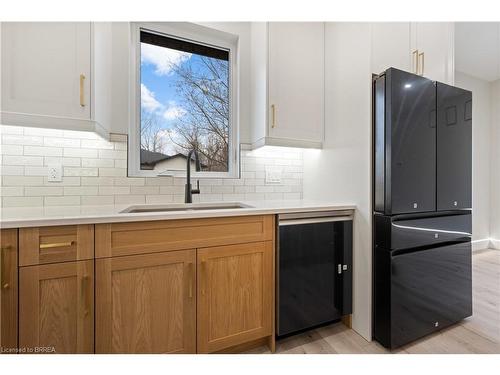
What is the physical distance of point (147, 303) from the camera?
3.57 ft

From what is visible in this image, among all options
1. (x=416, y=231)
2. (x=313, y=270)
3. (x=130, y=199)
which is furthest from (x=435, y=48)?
(x=130, y=199)

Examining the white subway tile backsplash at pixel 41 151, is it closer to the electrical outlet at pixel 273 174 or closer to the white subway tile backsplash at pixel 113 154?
the white subway tile backsplash at pixel 113 154

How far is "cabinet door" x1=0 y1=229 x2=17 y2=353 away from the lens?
889 millimetres

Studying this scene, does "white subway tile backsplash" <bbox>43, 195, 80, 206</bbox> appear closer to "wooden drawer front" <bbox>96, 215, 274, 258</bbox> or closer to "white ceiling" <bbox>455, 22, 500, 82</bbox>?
"wooden drawer front" <bbox>96, 215, 274, 258</bbox>

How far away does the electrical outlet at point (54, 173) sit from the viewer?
4.58ft

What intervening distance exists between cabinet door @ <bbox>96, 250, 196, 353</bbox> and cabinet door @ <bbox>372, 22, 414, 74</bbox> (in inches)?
64.7

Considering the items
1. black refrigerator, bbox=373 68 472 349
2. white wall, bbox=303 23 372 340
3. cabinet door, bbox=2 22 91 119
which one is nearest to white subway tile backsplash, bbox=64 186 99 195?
cabinet door, bbox=2 22 91 119

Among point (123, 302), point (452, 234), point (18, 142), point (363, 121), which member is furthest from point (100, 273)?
point (452, 234)

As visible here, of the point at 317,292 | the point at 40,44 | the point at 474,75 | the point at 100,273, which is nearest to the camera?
the point at 100,273

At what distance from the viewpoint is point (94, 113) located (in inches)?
48.4

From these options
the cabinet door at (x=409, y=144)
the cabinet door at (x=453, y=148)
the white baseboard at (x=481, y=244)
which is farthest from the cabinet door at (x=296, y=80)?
the white baseboard at (x=481, y=244)

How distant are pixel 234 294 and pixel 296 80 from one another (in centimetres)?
153

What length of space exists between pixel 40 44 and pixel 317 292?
2.03m

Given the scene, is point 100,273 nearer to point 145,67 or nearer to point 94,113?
point 94,113
